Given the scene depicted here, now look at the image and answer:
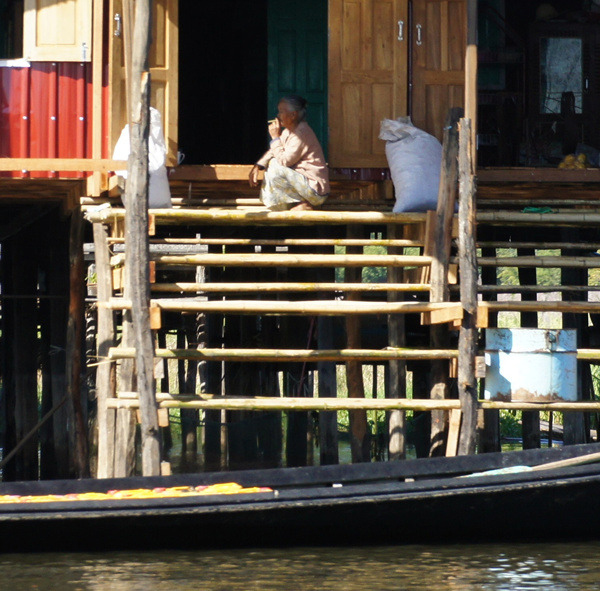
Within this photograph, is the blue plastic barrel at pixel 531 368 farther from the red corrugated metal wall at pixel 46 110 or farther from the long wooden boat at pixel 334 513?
the red corrugated metal wall at pixel 46 110

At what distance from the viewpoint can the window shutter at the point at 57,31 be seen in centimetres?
1145

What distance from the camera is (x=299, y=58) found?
1269 centimetres

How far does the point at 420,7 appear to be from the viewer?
38.5 ft

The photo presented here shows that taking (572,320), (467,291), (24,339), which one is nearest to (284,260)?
(467,291)

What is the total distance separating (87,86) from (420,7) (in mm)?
3103

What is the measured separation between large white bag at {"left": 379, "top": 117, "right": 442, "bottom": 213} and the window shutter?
9.18 feet

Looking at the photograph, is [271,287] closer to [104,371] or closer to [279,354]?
[279,354]

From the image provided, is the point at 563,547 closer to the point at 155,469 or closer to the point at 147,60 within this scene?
the point at 155,469

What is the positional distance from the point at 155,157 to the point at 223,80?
18.4 ft

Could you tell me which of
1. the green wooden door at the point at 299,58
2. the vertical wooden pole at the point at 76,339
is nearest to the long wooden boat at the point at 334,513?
the vertical wooden pole at the point at 76,339

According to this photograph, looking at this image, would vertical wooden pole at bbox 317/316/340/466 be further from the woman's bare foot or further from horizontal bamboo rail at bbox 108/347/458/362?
horizontal bamboo rail at bbox 108/347/458/362

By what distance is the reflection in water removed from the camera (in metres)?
8.52

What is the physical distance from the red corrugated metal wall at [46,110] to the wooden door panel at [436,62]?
2971 mm

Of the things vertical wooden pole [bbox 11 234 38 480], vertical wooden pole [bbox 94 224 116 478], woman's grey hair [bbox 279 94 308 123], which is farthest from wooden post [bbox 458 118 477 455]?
vertical wooden pole [bbox 11 234 38 480]
